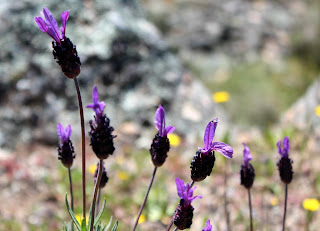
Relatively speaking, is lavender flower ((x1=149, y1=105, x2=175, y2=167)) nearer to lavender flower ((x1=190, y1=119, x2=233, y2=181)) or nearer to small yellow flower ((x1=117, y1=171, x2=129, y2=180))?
lavender flower ((x1=190, y1=119, x2=233, y2=181))

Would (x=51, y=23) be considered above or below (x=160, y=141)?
above

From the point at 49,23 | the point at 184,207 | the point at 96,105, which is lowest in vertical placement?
the point at 184,207

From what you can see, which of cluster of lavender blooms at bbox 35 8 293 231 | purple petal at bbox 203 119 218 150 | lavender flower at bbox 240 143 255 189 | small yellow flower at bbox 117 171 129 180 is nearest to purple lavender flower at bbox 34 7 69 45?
cluster of lavender blooms at bbox 35 8 293 231

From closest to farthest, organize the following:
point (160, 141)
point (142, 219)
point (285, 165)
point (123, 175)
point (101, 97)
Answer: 1. point (160, 141)
2. point (285, 165)
3. point (142, 219)
4. point (123, 175)
5. point (101, 97)

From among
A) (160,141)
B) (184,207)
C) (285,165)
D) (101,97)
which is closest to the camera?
(184,207)

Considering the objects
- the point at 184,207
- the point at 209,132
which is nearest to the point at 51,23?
the point at 209,132

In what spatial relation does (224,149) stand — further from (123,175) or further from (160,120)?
(123,175)

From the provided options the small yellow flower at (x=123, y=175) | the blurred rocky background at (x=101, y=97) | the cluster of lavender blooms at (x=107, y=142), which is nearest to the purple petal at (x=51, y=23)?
the cluster of lavender blooms at (x=107, y=142)

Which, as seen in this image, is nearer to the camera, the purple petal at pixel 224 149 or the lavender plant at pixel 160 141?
the purple petal at pixel 224 149

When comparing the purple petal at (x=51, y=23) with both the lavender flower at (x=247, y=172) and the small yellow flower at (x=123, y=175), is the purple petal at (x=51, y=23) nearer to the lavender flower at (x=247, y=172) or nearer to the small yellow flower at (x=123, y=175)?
the lavender flower at (x=247, y=172)

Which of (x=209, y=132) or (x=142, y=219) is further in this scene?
(x=142, y=219)

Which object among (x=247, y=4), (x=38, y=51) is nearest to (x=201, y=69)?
(x=247, y=4)
